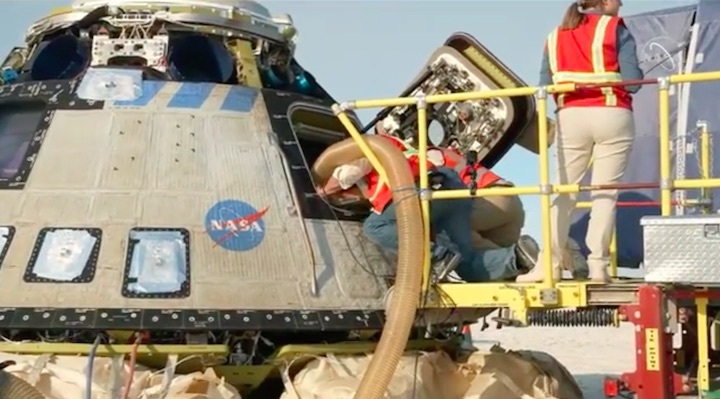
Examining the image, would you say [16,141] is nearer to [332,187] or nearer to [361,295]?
[332,187]

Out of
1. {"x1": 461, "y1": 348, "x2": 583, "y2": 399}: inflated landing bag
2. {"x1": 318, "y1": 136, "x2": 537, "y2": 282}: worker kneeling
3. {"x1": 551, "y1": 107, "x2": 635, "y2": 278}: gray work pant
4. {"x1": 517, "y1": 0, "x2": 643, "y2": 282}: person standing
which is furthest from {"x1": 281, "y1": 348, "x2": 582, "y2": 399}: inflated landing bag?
{"x1": 551, "y1": 107, "x2": 635, "y2": 278}: gray work pant

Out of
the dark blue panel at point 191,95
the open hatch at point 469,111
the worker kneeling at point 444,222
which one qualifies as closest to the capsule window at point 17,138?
the dark blue panel at point 191,95

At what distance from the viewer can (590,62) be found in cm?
553

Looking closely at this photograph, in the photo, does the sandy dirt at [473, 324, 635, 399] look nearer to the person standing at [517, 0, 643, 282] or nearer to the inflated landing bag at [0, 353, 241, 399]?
the person standing at [517, 0, 643, 282]

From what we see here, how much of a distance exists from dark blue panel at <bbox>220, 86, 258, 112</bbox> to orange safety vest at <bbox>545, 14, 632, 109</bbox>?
192cm

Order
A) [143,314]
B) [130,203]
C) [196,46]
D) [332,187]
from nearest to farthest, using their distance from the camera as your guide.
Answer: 1. [143,314]
2. [130,203]
3. [332,187]
4. [196,46]

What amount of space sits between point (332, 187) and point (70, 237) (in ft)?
5.21

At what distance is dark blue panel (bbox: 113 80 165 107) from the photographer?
19.8 feet

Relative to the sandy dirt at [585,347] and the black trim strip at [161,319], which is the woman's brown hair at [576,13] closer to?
the black trim strip at [161,319]

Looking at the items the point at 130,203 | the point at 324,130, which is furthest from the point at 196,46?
the point at 130,203

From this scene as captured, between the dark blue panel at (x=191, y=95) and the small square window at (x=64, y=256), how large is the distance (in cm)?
106

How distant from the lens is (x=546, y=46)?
5.80 meters

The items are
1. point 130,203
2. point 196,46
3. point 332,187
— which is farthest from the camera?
point 196,46

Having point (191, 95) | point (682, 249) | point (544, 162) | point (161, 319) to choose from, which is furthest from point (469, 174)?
point (161, 319)
